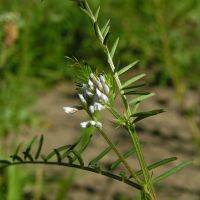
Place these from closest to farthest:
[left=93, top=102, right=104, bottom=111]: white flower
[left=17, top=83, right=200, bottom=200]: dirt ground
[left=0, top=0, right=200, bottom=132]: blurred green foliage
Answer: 1. [left=93, top=102, right=104, bottom=111]: white flower
2. [left=17, top=83, right=200, bottom=200]: dirt ground
3. [left=0, top=0, right=200, bottom=132]: blurred green foliage

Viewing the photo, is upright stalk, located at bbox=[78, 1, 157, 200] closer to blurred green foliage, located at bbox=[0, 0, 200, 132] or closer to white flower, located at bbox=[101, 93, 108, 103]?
white flower, located at bbox=[101, 93, 108, 103]

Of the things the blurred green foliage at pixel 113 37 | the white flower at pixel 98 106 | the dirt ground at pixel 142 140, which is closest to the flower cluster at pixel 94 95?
the white flower at pixel 98 106

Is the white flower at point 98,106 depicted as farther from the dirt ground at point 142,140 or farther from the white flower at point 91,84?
the dirt ground at point 142,140

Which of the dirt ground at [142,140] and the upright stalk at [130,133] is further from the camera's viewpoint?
the dirt ground at [142,140]

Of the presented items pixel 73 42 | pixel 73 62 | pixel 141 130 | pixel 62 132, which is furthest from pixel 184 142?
pixel 73 62

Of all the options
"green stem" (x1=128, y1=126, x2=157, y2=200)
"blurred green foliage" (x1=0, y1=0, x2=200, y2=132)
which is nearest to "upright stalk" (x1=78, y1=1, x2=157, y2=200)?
"green stem" (x1=128, y1=126, x2=157, y2=200)

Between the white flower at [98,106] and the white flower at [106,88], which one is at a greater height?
the white flower at [106,88]

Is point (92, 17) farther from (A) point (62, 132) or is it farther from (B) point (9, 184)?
(A) point (62, 132)
